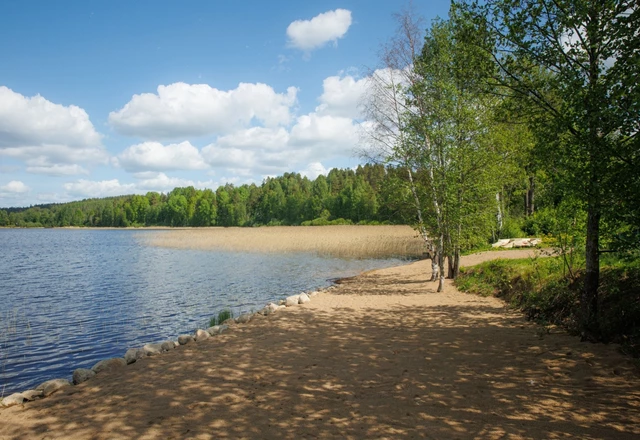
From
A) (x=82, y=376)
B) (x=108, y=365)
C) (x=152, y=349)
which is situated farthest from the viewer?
(x=152, y=349)

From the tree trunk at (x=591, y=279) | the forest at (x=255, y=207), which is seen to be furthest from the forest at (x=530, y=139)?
the forest at (x=255, y=207)

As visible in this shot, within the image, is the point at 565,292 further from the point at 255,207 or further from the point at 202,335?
the point at 255,207

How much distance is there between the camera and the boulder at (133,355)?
8719 millimetres

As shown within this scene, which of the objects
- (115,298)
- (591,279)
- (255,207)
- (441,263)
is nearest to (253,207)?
(255,207)

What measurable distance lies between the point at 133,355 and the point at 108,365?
578 millimetres

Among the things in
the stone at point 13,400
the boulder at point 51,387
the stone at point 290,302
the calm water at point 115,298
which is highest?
the stone at point 290,302

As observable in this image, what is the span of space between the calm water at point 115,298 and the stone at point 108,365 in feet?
5.51

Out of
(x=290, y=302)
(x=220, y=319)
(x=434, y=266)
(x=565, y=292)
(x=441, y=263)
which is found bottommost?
(x=220, y=319)

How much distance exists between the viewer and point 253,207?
131 m

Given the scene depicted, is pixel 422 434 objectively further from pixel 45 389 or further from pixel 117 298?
pixel 117 298

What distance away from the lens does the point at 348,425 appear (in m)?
5.12

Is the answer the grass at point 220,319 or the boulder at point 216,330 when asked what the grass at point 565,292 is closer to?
the boulder at point 216,330

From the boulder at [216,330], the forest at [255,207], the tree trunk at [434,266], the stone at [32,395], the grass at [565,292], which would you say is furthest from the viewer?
the forest at [255,207]

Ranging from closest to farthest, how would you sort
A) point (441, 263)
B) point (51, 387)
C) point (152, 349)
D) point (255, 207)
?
point (51, 387)
point (152, 349)
point (441, 263)
point (255, 207)
